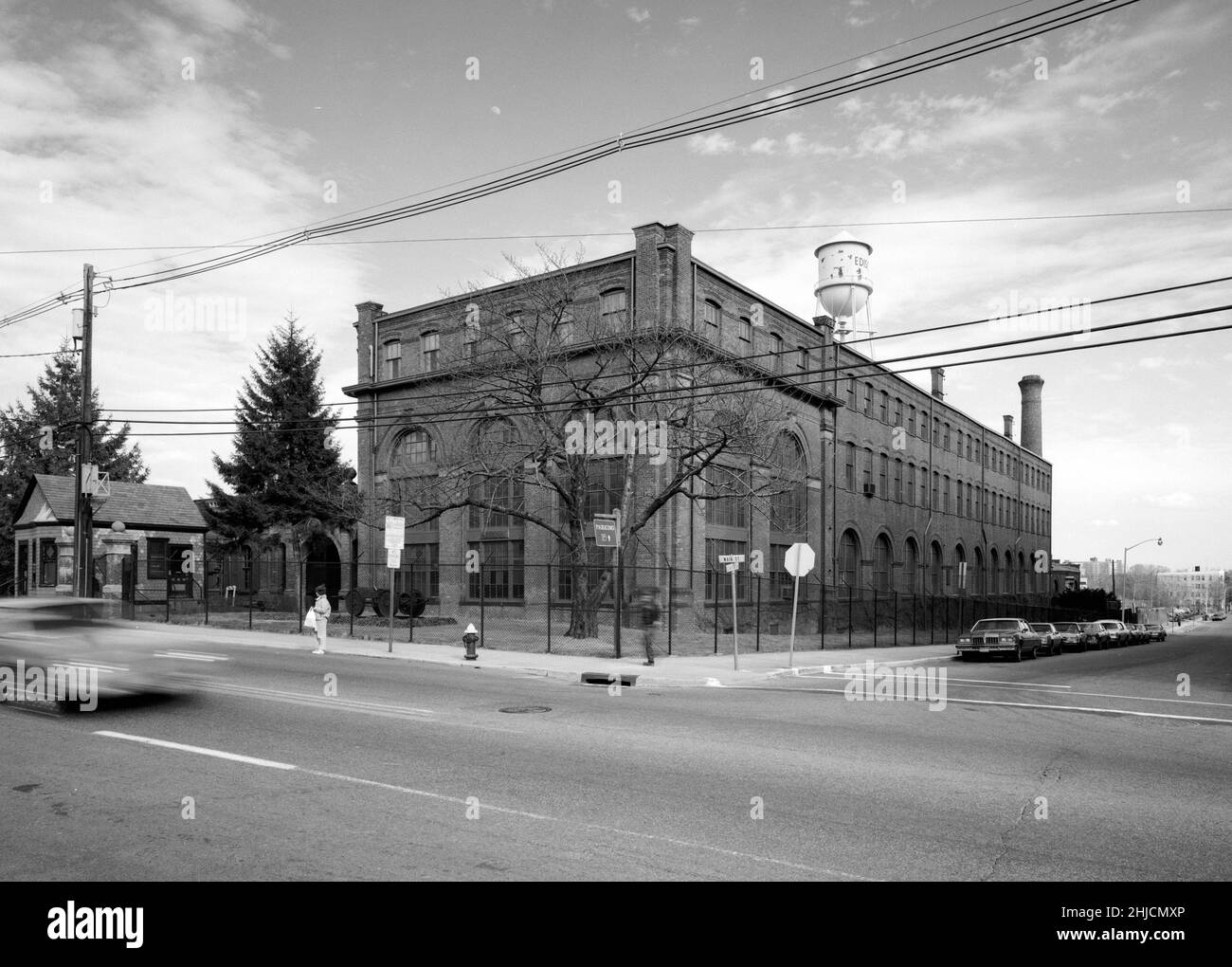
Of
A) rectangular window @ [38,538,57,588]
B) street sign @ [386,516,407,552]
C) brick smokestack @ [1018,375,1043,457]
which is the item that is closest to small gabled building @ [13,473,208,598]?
rectangular window @ [38,538,57,588]

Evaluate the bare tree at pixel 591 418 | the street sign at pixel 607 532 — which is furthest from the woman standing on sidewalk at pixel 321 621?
the street sign at pixel 607 532

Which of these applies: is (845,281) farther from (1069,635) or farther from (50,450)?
(50,450)

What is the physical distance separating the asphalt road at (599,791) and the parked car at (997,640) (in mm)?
13469

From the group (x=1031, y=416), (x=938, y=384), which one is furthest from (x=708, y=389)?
(x=1031, y=416)

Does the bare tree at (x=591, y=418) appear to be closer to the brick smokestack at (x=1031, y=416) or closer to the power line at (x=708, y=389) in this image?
the power line at (x=708, y=389)

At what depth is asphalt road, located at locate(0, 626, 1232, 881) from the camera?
5824mm

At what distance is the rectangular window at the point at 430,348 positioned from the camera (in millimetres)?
42531

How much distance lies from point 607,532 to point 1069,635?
2499cm

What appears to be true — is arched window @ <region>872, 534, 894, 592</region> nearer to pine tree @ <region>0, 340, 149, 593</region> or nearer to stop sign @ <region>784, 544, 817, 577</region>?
stop sign @ <region>784, 544, 817, 577</region>
